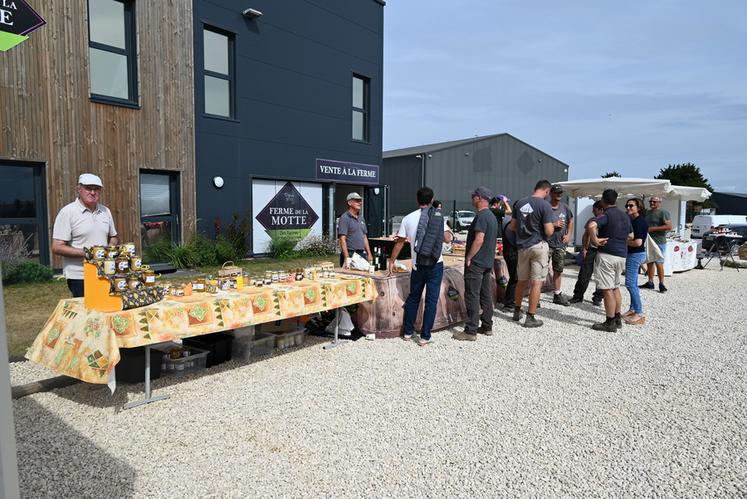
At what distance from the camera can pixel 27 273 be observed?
819 centimetres

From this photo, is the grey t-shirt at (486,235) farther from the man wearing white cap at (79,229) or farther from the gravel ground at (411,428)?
the man wearing white cap at (79,229)

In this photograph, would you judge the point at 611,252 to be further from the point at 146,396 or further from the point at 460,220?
the point at 460,220

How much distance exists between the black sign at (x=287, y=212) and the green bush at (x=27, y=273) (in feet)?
16.2

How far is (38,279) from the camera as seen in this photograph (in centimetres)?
834

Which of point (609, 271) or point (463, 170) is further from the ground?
point (463, 170)

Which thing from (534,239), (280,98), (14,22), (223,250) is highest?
(280,98)

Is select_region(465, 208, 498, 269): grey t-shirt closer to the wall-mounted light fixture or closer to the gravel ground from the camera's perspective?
the gravel ground

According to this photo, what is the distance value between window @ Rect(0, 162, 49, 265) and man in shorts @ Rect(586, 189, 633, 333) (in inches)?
362

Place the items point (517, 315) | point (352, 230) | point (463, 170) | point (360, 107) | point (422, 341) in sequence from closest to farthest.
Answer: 1. point (422, 341)
2. point (352, 230)
3. point (517, 315)
4. point (360, 107)
5. point (463, 170)

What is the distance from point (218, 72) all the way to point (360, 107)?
5167 mm

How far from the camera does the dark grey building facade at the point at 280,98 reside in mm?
11180

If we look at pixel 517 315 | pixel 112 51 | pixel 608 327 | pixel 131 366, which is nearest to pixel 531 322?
pixel 517 315

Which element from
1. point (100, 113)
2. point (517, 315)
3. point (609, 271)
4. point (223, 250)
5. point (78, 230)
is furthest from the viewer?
point (223, 250)

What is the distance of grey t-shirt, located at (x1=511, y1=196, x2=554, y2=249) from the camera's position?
20.6 feet
